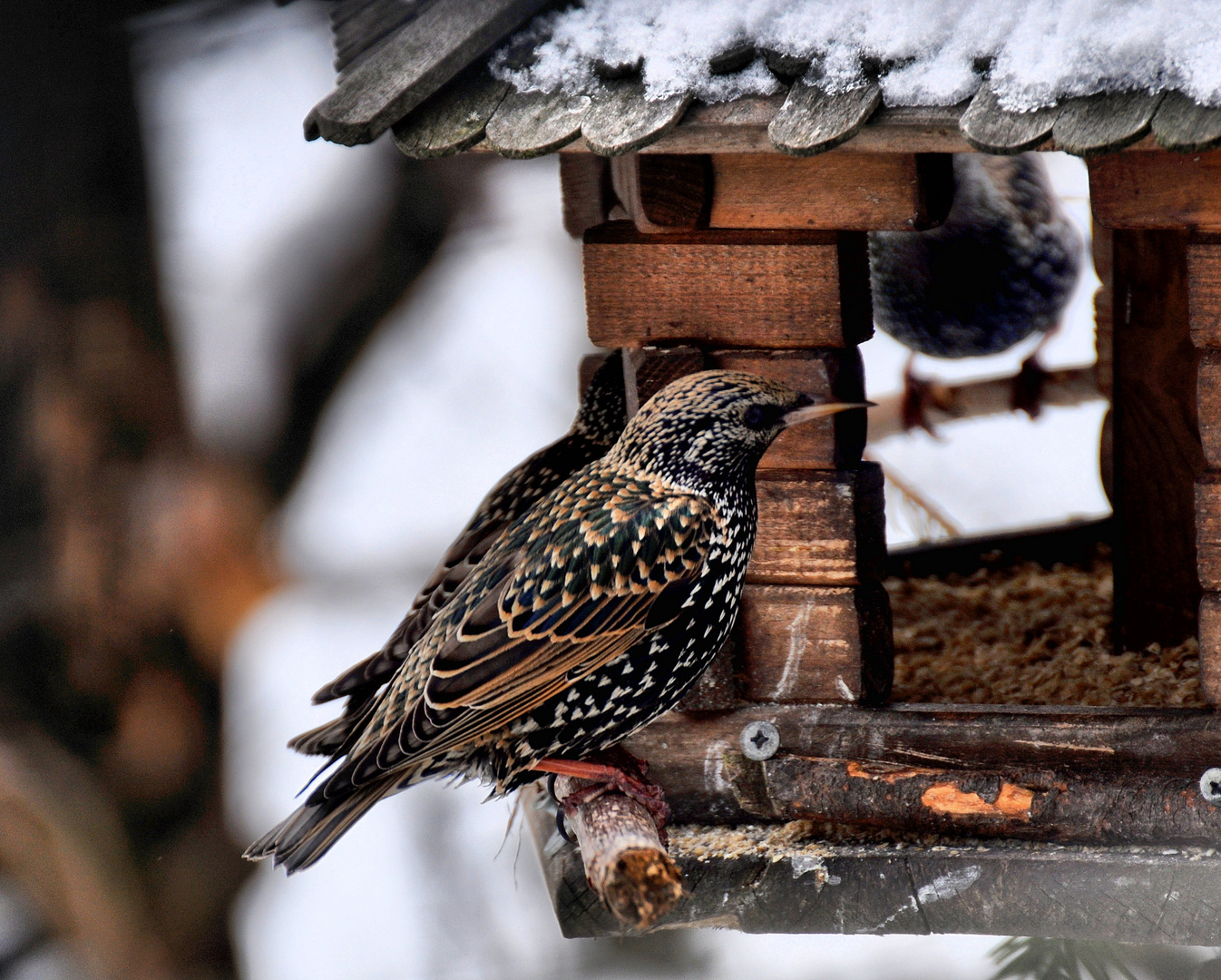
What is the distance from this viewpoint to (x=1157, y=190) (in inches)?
74.6

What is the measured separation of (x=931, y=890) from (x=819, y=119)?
109 centimetres

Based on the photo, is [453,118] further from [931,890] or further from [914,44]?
[931,890]

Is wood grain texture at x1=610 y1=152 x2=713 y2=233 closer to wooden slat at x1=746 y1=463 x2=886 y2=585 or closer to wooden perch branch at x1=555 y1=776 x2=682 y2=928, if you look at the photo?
wooden slat at x1=746 y1=463 x2=886 y2=585

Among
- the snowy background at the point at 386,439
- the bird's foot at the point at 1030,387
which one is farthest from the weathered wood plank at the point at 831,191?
the snowy background at the point at 386,439

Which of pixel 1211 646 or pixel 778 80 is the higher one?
pixel 778 80

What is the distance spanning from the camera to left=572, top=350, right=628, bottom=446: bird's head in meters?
2.74

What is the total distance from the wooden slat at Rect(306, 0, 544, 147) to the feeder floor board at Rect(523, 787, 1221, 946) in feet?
3.81

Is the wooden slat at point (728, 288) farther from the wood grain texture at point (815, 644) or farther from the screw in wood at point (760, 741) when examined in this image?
the screw in wood at point (760, 741)

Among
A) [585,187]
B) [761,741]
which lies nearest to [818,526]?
[761,741]

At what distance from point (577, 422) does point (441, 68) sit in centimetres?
99

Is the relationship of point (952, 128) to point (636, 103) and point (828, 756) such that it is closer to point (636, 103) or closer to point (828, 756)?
point (636, 103)

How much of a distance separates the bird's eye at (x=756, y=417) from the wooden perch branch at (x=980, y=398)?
5.13 ft

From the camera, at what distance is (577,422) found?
9.16 ft

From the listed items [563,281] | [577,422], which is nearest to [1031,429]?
[563,281]
